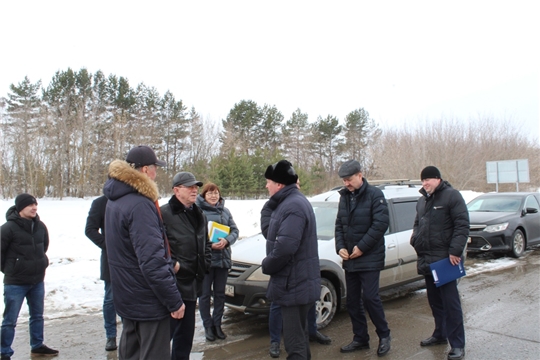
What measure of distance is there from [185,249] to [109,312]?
6.25ft

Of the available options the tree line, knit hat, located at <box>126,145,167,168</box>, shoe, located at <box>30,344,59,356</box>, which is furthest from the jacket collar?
the tree line

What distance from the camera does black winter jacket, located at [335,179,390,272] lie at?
14.4ft

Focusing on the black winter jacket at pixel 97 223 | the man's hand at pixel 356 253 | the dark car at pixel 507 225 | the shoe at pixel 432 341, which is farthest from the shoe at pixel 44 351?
the dark car at pixel 507 225

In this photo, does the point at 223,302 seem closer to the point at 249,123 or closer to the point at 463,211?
the point at 463,211

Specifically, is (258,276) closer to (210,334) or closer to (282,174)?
(210,334)

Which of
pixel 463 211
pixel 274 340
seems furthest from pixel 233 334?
pixel 463 211

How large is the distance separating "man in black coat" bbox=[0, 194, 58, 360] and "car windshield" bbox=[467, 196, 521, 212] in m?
11.1

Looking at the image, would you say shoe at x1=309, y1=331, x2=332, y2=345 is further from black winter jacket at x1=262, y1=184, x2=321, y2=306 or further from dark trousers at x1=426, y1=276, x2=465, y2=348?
black winter jacket at x1=262, y1=184, x2=321, y2=306

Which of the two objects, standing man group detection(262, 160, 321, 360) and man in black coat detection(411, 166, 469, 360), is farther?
man in black coat detection(411, 166, 469, 360)

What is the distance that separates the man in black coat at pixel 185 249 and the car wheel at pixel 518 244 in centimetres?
925

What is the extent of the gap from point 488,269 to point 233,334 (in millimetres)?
6454

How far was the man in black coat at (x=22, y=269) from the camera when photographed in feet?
14.0

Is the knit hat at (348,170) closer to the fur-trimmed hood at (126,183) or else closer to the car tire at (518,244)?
the fur-trimmed hood at (126,183)

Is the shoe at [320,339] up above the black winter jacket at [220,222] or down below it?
below
